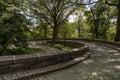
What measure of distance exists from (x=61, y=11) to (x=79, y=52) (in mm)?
9950

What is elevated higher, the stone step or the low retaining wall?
the low retaining wall

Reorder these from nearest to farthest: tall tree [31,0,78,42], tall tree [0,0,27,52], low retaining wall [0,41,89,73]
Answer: low retaining wall [0,41,89,73], tall tree [0,0,27,52], tall tree [31,0,78,42]

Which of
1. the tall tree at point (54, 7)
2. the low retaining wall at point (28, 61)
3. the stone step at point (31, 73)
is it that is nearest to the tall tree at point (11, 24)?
the low retaining wall at point (28, 61)

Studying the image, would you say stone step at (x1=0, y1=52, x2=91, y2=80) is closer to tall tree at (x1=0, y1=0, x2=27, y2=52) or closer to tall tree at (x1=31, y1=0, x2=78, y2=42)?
tall tree at (x1=0, y1=0, x2=27, y2=52)

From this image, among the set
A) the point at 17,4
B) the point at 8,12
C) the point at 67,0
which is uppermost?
the point at 67,0

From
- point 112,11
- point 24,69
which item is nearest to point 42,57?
point 24,69

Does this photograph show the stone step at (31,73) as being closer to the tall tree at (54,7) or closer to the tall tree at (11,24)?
the tall tree at (11,24)

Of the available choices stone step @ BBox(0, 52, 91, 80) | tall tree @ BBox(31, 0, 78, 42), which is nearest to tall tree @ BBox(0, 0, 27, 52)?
stone step @ BBox(0, 52, 91, 80)

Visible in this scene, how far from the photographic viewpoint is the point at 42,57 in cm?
526

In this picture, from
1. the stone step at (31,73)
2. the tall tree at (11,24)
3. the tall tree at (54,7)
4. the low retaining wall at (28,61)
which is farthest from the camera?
the tall tree at (54,7)

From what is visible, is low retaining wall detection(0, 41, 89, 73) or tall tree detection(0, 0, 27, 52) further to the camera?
tall tree detection(0, 0, 27, 52)

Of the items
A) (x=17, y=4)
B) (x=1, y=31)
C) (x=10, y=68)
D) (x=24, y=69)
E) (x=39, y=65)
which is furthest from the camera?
(x=17, y=4)

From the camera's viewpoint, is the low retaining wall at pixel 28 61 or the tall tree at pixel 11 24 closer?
the low retaining wall at pixel 28 61

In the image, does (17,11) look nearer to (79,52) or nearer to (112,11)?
(79,52)
